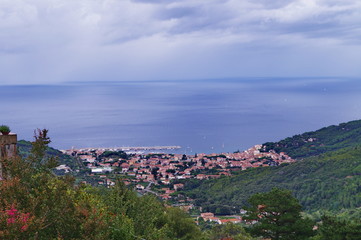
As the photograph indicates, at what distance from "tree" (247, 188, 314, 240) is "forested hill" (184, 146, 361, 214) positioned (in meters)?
15.6

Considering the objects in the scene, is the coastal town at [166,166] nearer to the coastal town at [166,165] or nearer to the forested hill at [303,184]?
the coastal town at [166,165]

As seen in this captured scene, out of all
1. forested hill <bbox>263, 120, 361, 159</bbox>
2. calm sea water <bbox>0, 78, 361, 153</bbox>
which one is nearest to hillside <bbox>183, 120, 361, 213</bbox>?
forested hill <bbox>263, 120, 361, 159</bbox>

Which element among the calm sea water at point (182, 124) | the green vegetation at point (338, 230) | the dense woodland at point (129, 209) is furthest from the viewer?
the calm sea water at point (182, 124)

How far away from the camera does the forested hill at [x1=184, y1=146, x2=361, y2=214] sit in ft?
90.8

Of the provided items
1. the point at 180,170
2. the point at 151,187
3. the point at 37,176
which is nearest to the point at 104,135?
the point at 180,170

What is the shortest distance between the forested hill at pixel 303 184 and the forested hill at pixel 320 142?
13136 mm

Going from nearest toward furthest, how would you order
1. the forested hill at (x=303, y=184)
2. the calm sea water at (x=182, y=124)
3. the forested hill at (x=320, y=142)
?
the forested hill at (x=303, y=184) → the forested hill at (x=320, y=142) → the calm sea water at (x=182, y=124)

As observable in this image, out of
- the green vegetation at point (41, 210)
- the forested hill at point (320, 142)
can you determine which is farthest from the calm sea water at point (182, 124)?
the green vegetation at point (41, 210)

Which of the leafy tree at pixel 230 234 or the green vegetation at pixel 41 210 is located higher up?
the green vegetation at pixel 41 210

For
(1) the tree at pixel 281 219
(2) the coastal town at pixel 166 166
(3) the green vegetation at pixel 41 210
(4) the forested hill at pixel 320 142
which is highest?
(3) the green vegetation at pixel 41 210

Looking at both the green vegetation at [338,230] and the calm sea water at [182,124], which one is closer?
the green vegetation at [338,230]

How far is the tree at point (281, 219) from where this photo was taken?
11414 mm

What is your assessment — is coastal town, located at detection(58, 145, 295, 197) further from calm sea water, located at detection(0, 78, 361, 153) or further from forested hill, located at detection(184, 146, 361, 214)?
calm sea water, located at detection(0, 78, 361, 153)

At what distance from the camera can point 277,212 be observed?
38.2ft
